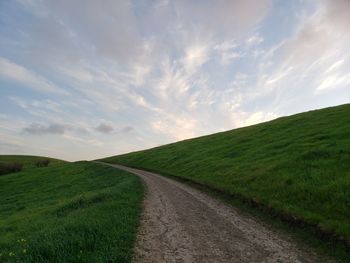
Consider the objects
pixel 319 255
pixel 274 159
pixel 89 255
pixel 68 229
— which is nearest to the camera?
pixel 89 255

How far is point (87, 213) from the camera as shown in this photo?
609 inches

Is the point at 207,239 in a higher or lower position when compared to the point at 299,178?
lower

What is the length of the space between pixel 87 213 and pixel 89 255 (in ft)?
19.9

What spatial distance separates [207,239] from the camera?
39.7 ft

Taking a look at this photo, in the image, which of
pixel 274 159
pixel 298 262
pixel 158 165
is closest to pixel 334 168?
pixel 274 159

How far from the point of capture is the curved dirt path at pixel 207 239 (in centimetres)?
1025

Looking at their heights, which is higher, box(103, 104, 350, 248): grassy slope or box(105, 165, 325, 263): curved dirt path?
box(103, 104, 350, 248): grassy slope

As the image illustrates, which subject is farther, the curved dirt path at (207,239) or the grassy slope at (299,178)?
the grassy slope at (299,178)

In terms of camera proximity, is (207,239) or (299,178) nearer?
(207,239)

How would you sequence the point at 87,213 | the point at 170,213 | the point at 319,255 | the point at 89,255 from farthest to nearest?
the point at 170,213
the point at 87,213
the point at 319,255
the point at 89,255

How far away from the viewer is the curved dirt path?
1025cm

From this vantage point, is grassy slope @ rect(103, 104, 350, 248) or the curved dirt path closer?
the curved dirt path

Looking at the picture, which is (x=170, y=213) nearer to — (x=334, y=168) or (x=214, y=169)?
(x=334, y=168)

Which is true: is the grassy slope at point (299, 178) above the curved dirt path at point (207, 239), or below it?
above
